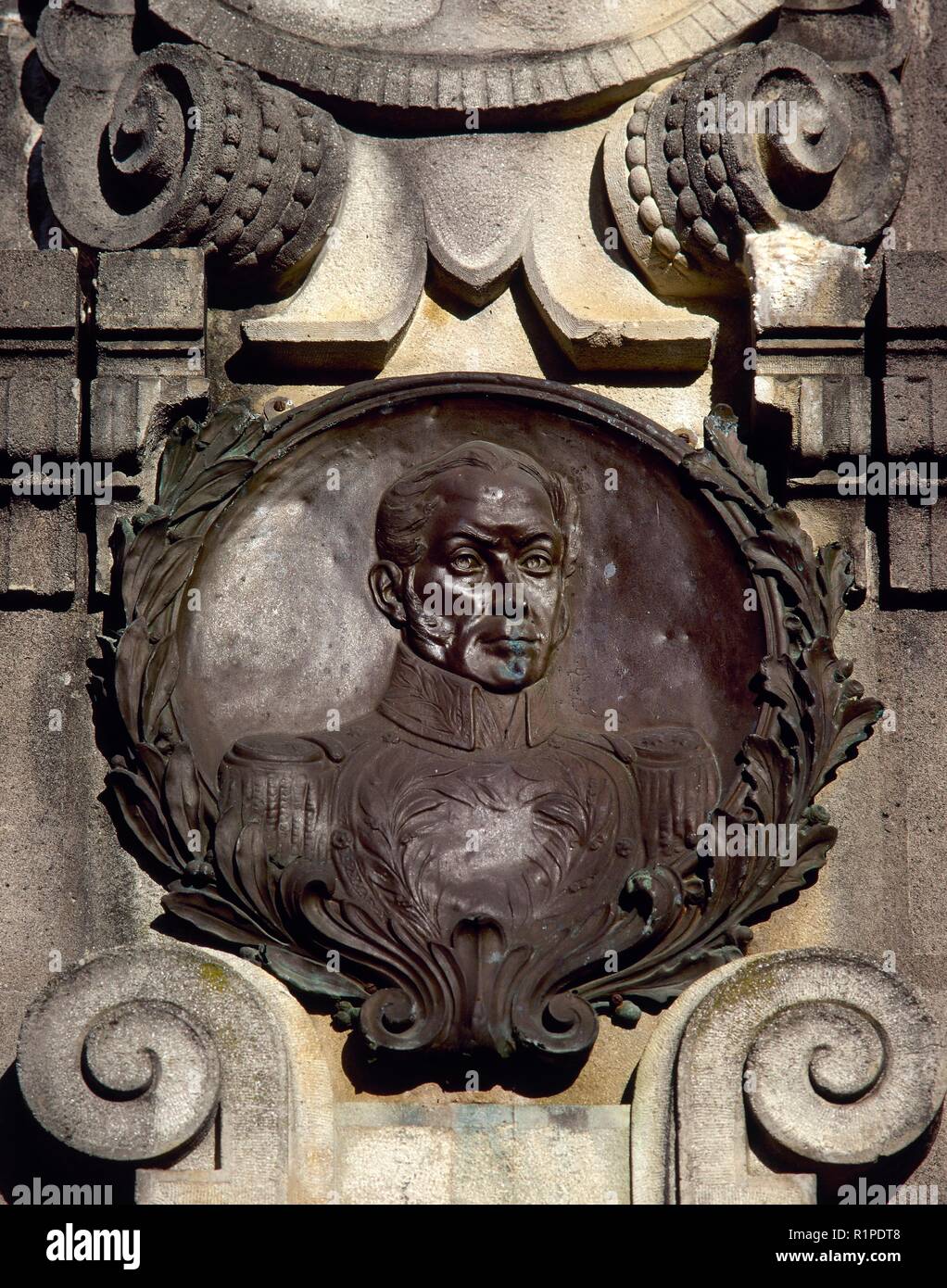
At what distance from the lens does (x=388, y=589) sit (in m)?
8.19

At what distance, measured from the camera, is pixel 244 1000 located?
7.49 m

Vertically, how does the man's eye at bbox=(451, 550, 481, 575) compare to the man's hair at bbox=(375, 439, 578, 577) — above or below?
below

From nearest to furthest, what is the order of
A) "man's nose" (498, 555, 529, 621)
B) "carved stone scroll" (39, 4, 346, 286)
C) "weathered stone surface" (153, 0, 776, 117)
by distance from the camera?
"man's nose" (498, 555, 529, 621)
"carved stone scroll" (39, 4, 346, 286)
"weathered stone surface" (153, 0, 776, 117)

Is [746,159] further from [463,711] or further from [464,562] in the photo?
[463,711]

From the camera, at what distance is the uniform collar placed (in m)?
7.94

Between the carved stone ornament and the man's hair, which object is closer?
the carved stone ornament

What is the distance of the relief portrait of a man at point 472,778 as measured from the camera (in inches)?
300

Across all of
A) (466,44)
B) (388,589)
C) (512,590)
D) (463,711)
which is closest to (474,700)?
(463,711)

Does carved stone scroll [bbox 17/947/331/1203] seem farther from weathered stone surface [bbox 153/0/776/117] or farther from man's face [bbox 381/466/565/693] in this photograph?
weathered stone surface [bbox 153/0/776/117]

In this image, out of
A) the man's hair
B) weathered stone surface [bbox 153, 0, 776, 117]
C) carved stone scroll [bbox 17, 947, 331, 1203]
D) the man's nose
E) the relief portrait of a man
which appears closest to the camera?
carved stone scroll [bbox 17, 947, 331, 1203]

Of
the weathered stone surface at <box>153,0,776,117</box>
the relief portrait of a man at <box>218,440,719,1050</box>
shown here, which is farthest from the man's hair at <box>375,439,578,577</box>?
the weathered stone surface at <box>153,0,776,117</box>

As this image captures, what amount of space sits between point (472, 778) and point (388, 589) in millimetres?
763

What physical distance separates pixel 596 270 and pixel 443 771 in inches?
76.1

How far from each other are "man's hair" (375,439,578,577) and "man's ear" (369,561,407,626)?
32 mm
